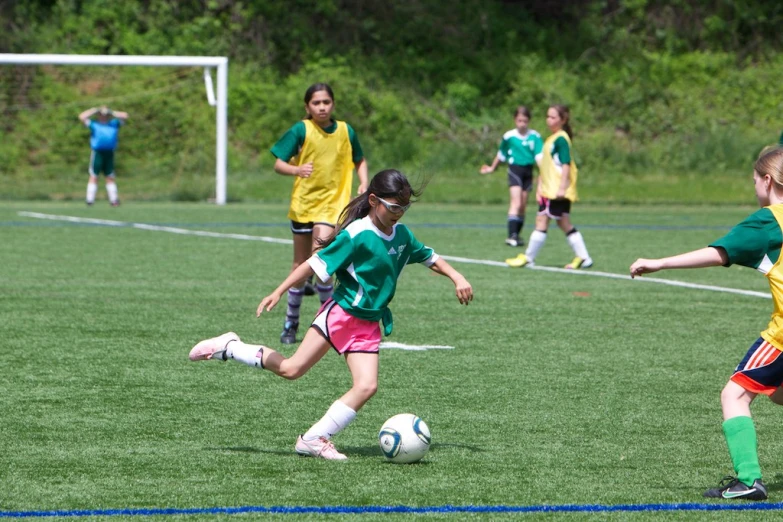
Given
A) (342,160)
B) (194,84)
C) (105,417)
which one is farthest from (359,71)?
(105,417)

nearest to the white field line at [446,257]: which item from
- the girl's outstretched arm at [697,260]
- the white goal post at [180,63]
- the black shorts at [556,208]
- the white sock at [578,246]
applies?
the white sock at [578,246]

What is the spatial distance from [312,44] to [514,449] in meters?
29.0

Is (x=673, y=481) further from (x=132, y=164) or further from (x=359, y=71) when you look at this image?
(x=359, y=71)

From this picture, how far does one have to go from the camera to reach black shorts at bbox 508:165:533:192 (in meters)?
16.3

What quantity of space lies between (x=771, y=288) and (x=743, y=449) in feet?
1.98

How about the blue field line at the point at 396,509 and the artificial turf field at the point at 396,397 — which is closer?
the blue field line at the point at 396,509

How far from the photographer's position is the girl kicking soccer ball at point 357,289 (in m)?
5.25

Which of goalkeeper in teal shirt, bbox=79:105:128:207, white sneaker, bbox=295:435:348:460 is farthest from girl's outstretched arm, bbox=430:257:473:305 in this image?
goalkeeper in teal shirt, bbox=79:105:128:207

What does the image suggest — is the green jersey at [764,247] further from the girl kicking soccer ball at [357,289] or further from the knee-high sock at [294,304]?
the knee-high sock at [294,304]

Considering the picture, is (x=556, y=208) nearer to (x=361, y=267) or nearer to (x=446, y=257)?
(x=446, y=257)

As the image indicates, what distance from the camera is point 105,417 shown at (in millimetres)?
5906

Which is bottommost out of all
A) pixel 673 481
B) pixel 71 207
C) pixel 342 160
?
pixel 71 207

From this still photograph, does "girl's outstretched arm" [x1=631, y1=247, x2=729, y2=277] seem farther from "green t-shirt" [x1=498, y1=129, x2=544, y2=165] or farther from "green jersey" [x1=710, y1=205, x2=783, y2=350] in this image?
"green t-shirt" [x1=498, y1=129, x2=544, y2=165]

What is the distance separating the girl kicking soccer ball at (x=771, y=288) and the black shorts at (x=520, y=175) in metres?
11.6
